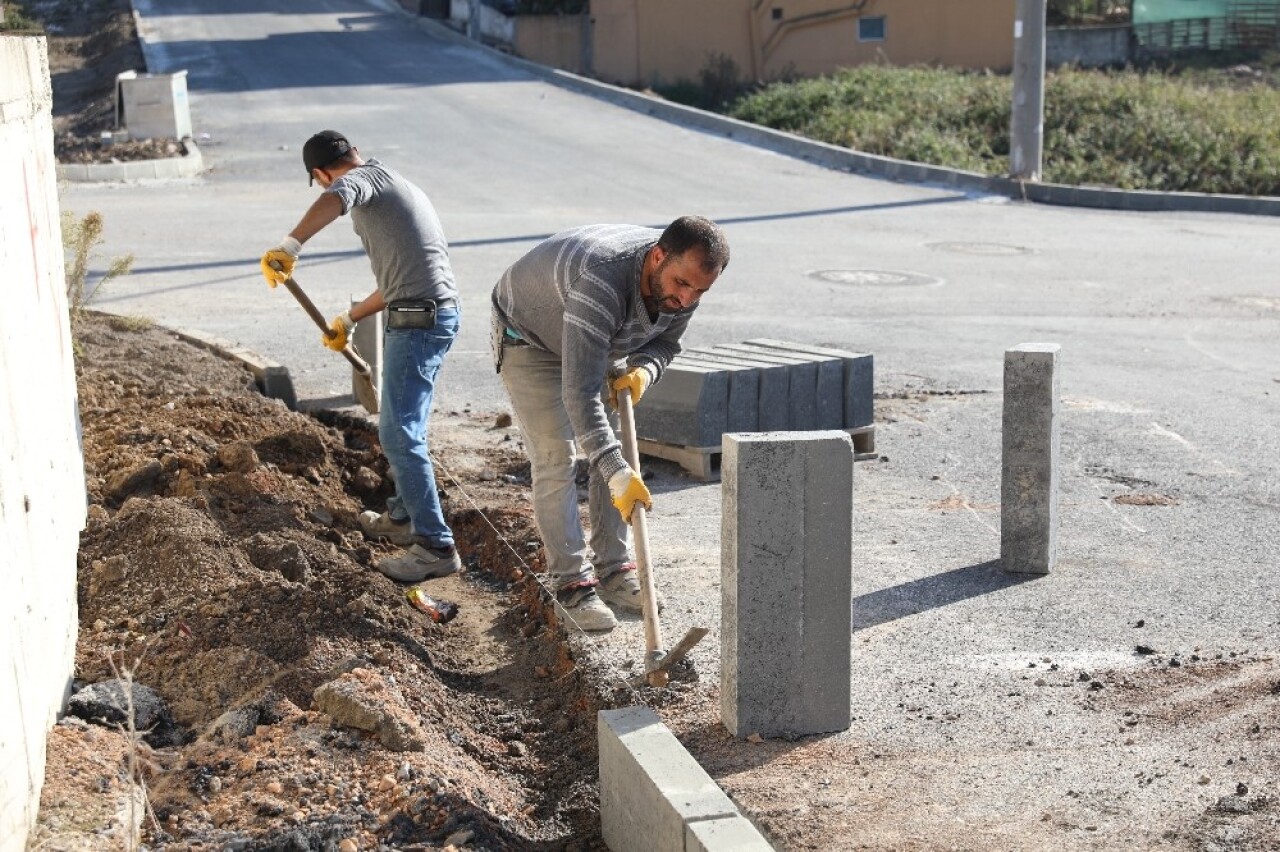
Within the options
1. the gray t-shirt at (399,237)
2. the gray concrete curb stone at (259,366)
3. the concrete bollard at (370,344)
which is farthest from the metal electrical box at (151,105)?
the gray t-shirt at (399,237)

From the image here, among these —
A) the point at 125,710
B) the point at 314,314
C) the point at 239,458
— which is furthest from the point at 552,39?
the point at 125,710

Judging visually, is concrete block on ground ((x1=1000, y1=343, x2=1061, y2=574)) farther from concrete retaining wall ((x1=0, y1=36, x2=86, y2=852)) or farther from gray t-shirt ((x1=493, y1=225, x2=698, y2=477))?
concrete retaining wall ((x1=0, y1=36, x2=86, y2=852))

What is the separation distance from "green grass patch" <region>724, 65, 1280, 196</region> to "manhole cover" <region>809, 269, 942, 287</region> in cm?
716

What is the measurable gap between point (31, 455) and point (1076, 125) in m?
20.4

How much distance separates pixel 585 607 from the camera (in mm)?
5637

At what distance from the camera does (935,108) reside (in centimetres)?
2448

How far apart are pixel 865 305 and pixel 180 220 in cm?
774

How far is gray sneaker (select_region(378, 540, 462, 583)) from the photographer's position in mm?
6480

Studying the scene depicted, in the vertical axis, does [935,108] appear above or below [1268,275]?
above

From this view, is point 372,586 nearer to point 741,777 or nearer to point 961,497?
point 741,777

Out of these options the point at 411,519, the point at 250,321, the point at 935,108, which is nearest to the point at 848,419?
the point at 411,519

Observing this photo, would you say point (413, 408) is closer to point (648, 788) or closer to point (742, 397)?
point (742, 397)

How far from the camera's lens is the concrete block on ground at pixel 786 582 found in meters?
4.45

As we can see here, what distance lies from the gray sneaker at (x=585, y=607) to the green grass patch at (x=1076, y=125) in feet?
51.9
